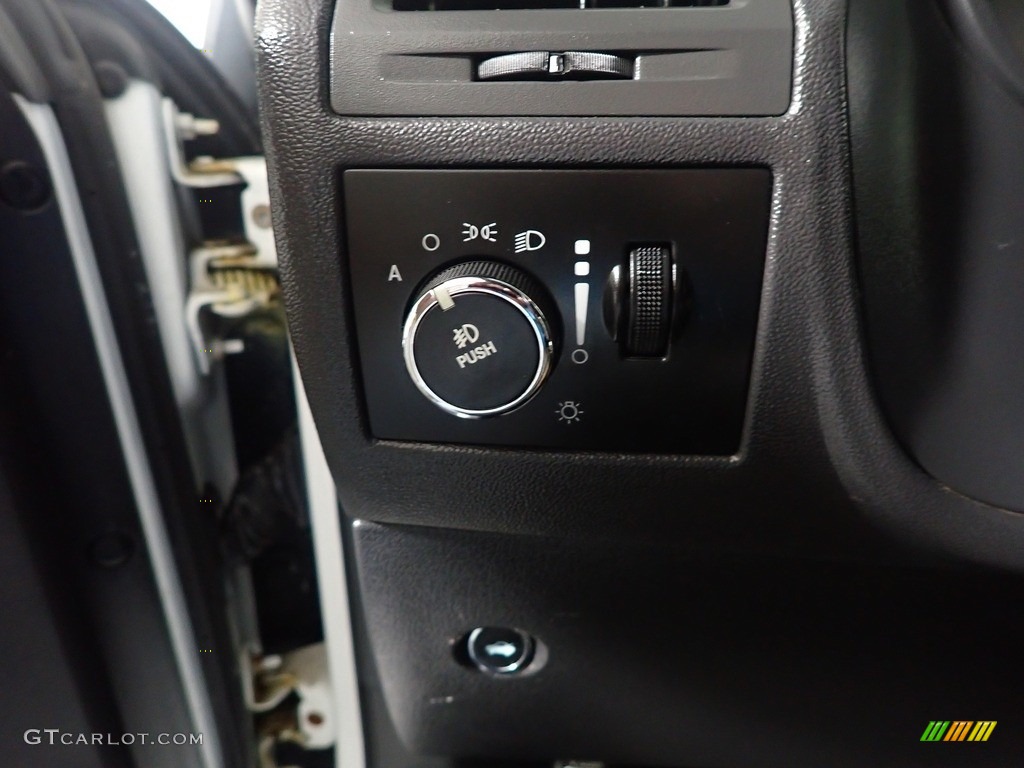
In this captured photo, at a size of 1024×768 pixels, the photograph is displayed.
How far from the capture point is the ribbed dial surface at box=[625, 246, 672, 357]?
0.34m

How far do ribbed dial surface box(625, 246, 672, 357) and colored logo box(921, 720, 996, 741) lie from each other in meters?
0.35

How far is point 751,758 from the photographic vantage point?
19.9 inches

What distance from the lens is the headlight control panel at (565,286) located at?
338 mm

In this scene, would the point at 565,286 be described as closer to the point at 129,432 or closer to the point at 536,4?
the point at 536,4

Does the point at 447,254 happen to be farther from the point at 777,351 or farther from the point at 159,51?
the point at 159,51

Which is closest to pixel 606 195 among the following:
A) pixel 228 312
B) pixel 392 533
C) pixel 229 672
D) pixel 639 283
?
→ pixel 639 283

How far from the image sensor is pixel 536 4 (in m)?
0.37

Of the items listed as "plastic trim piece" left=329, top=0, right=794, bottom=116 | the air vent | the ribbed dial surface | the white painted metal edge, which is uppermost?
the air vent

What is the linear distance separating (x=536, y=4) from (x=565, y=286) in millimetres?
153

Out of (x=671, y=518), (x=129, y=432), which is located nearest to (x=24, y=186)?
(x=129, y=432)

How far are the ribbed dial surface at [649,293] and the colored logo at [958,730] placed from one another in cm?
35

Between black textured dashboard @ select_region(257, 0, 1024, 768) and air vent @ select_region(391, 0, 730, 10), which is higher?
air vent @ select_region(391, 0, 730, 10)

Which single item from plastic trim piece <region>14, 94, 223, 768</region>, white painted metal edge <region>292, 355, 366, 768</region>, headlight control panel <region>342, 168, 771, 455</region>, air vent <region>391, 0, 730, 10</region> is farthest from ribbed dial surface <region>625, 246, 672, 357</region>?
plastic trim piece <region>14, 94, 223, 768</region>

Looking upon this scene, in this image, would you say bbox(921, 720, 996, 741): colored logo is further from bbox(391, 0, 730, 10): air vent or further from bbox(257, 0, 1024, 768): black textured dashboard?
bbox(391, 0, 730, 10): air vent
